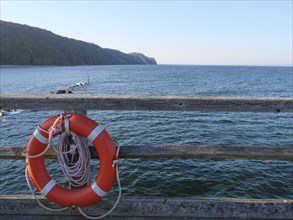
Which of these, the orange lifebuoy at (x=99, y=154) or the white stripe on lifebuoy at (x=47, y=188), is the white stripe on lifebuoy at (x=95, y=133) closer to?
the orange lifebuoy at (x=99, y=154)

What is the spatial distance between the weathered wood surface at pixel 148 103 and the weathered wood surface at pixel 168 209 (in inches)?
36.4

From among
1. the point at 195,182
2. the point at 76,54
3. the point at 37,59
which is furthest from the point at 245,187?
the point at 76,54

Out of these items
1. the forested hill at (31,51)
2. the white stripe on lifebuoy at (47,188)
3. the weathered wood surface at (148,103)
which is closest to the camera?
the weathered wood surface at (148,103)

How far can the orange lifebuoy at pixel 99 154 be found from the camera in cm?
233

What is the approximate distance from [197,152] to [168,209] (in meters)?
0.64

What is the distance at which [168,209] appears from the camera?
8.07 feet

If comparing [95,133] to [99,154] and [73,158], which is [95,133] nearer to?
[99,154]

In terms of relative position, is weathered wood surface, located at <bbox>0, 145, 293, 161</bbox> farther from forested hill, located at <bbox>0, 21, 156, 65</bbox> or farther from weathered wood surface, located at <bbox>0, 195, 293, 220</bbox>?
forested hill, located at <bbox>0, 21, 156, 65</bbox>

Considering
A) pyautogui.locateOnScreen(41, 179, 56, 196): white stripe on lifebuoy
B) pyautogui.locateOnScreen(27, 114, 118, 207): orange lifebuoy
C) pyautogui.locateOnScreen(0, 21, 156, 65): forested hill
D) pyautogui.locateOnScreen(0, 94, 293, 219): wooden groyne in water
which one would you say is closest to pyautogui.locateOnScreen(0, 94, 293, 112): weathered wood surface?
pyautogui.locateOnScreen(0, 94, 293, 219): wooden groyne in water

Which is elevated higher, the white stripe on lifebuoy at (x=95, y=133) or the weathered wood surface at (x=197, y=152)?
the white stripe on lifebuoy at (x=95, y=133)

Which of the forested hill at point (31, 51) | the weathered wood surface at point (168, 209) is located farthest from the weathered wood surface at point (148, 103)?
the forested hill at point (31, 51)

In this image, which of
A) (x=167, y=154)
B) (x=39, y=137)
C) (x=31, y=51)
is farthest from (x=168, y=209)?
(x=31, y=51)

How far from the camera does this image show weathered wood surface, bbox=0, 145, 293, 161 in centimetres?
237

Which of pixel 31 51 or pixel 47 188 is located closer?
pixel 47 188
